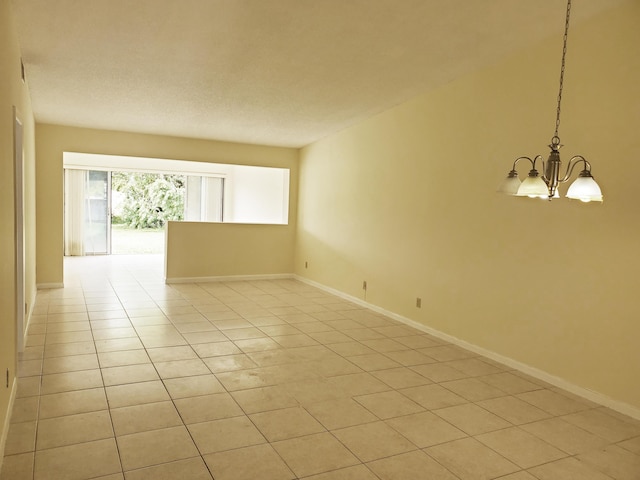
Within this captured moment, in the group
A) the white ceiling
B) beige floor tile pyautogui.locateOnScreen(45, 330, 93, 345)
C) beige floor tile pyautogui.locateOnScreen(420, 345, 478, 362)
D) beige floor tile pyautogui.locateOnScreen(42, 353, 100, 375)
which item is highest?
the white ceiling

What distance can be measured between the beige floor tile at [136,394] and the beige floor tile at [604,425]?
2579 mm

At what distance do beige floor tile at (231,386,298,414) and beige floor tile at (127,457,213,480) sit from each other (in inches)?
23.6

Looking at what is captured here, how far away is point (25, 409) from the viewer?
8.64 ft

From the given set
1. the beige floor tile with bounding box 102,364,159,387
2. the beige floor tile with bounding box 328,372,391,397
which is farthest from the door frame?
the beige floor tile with bounding box 328,372,391,397

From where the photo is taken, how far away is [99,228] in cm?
1061

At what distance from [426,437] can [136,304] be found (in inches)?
163

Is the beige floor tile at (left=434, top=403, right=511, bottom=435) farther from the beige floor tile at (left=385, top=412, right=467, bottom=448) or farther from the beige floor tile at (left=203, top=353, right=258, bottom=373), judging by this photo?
the beige floor tile at (left=203, top=353, right=258, bottom=373)

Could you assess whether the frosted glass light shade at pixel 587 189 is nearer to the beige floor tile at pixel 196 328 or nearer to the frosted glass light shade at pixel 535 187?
the frosted glass light shade at pixel 535 187

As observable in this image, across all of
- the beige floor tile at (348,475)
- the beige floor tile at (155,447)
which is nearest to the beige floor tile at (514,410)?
the beige floor tile at (348,475)

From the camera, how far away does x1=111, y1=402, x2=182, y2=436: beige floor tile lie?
2480mm

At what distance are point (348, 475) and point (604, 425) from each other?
1711 millimetres

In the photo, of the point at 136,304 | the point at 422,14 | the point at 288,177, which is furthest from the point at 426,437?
the point at 288,177

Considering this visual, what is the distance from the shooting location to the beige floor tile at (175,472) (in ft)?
6.71

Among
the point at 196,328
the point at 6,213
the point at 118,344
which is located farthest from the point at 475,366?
the point at 6,213
